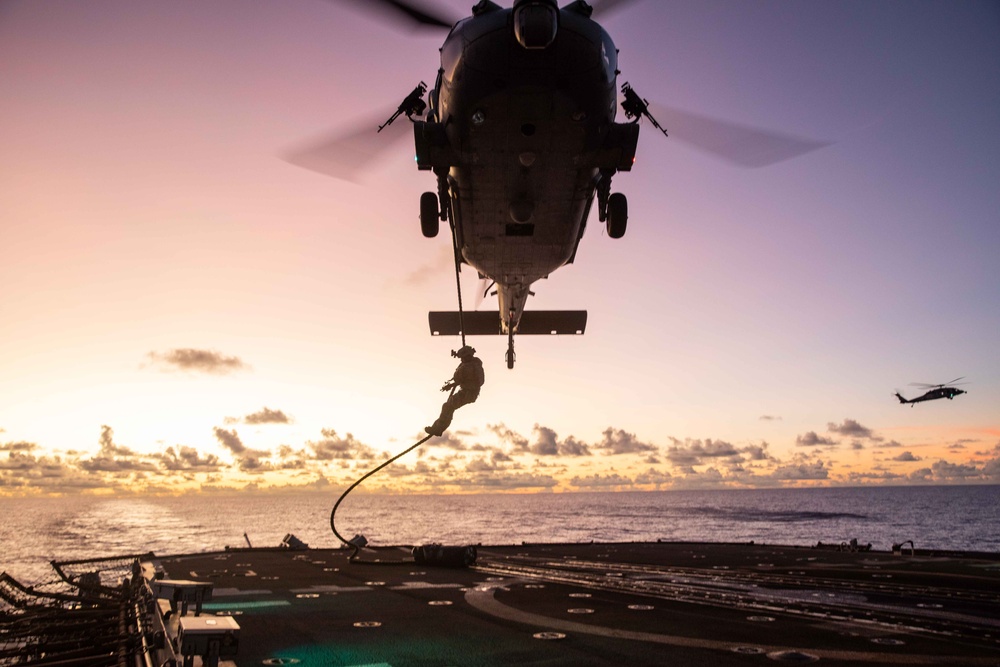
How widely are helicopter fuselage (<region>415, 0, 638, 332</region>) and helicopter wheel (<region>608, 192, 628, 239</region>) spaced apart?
1.17 ft

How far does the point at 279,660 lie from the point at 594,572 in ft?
51.4

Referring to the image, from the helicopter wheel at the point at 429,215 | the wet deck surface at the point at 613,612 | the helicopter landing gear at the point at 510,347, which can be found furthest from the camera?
the helicopter landing gear at the point at 510,347

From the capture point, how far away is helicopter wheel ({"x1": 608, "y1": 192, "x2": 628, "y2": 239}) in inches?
A: 563

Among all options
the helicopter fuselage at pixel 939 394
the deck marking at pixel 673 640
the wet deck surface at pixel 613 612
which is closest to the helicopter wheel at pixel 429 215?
the wet deck surface at pixel 613 612

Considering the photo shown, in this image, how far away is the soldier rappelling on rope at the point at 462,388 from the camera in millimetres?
11969

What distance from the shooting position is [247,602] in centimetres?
1717

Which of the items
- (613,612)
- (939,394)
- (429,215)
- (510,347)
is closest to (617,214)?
(429,215)

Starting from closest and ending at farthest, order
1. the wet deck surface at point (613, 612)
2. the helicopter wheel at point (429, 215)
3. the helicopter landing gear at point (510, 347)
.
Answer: the wet deck surface at point (613, 612) → the helicopter wheel at point (429, 215) → the helicopter landing gear at point (510, 347)

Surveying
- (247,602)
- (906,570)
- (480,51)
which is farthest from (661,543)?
(480,51)

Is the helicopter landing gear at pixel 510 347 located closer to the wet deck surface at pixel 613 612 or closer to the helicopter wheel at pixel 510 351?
the helicopter wheel at pixel 510 351

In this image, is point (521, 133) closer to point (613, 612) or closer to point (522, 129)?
point (522, 129)

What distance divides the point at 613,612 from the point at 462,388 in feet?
24.5

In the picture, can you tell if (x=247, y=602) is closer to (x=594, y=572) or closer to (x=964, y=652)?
(x=594, y=572)

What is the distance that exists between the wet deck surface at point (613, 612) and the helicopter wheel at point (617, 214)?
866 cm
